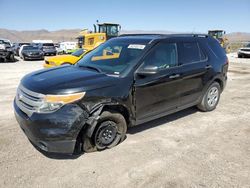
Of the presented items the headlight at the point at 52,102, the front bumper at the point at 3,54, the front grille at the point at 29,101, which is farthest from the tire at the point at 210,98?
the front bumper at the point at 3,54

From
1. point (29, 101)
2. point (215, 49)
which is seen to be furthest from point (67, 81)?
point (215, 49)

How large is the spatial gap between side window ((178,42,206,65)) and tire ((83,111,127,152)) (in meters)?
1.77

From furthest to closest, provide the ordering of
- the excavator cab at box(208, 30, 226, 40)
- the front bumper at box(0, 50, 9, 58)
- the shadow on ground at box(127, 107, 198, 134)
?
the excavator cab at box(208, 30, 226, 40)
the front bumper at box(0, 50, 9, 58)
the shadow on ground at box(127, 107, 198, 134)

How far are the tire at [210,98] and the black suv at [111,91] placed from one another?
0.22m

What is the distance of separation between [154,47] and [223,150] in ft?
6.80

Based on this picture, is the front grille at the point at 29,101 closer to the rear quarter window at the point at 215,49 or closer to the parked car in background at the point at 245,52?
the rear quarter window at the point at 215,49

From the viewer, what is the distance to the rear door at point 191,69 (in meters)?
4.63

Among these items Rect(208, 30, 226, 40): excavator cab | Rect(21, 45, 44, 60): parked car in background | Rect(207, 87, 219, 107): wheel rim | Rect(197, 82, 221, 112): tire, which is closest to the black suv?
Rect(197, 82, 221, 112): tire

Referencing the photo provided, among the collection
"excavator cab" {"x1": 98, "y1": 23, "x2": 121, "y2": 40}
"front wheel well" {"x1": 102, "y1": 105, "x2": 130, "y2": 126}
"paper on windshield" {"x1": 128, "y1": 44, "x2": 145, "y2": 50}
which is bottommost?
"front wheel well" {"x1": 102, "y1": 105, "x2": 130, "y2": 126}

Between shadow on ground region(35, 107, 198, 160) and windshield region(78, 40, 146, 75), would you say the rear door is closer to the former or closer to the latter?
shadow on ground region(35, 107, 198, 160)

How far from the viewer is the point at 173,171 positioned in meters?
3.21

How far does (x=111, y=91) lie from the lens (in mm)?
3527

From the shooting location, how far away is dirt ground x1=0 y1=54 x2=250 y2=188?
2996 millimetres

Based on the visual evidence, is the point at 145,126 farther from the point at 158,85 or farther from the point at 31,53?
the point at 31,53
